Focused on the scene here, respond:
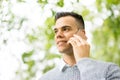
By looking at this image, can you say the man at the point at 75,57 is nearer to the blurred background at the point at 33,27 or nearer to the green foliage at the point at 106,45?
the blurred background at the point at 33,27

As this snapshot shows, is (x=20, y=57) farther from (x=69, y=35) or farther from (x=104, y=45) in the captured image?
(x=104, y=45)

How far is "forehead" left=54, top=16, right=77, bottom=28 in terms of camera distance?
2.71 m

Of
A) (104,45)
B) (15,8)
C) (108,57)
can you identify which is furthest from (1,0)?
(104,45)

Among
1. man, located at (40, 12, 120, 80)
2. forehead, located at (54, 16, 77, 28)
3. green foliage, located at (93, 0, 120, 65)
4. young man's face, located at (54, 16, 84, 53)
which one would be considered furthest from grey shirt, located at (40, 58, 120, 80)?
green foliage, located at (93, 0, 120, 65)

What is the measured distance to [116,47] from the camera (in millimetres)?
9148

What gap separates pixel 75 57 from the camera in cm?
248

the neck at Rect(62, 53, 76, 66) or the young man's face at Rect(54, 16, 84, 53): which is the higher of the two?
the young man's face at Rect(54, 16, 84, 53)

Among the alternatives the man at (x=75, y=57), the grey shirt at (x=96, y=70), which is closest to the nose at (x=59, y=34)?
the man at (x=75, y=57)

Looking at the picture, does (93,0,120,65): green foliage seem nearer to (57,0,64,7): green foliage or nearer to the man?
(57,0,64,7): green foliage

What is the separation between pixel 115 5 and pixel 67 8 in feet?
5.24

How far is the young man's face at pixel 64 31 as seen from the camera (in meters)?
2.65

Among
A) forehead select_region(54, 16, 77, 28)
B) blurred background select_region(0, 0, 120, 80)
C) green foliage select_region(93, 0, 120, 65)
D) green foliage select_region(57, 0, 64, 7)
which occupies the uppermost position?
green foliage select_region(57, 0, 64, 7)

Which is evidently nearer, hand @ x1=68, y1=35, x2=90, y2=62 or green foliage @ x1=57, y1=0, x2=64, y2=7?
hand @ x1=68, y1=35, x2=90, y2=62

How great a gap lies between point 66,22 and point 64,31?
8cm
